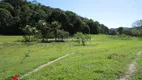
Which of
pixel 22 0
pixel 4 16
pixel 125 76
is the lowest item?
pixel 125 76

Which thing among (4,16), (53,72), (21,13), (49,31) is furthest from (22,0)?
(53,72)

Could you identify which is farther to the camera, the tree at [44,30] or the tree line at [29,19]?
the tree line at [29,19]

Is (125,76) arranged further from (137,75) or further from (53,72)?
(53,72)

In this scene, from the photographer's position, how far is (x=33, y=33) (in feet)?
296

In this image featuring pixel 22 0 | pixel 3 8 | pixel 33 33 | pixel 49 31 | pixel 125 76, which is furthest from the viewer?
pixel 22 0

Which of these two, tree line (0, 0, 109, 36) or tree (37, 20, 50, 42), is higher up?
tree line (0, 0, 109, 36)

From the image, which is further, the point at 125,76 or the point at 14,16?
the point at 14,16

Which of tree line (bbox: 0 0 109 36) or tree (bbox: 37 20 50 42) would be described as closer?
tree (bbox: 37 20 50 42)

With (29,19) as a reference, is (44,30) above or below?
below

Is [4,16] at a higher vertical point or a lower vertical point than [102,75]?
higher

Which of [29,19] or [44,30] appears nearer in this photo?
[44,30]

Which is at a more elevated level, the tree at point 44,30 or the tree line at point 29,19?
the tree line at point 29,19

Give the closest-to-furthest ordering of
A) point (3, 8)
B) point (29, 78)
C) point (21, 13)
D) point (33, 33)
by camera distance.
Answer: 1. point (29, 78)
2. point (33, 33)
3. point (3, 8)
4. point (21, 13)

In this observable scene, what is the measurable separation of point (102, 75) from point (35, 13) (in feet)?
397
